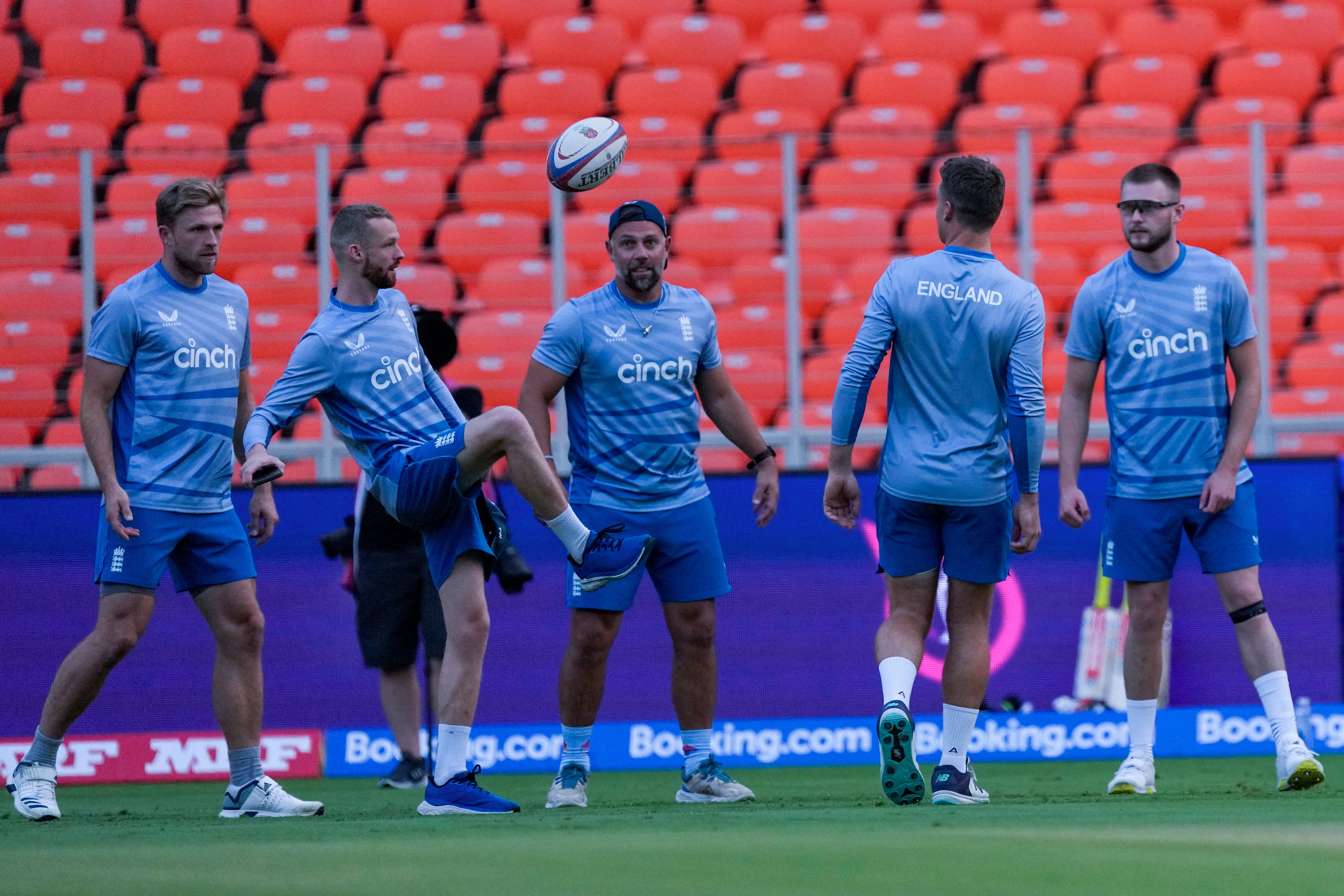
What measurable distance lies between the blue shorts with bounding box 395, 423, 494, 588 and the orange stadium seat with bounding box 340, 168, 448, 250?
479 centimetres

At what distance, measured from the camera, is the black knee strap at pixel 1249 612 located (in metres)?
5.39

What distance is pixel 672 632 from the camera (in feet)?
18.7

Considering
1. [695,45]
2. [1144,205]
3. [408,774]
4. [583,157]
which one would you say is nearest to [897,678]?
[1144,205]

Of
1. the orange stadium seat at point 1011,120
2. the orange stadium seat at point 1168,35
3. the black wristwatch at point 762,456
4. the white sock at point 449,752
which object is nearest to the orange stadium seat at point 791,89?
the orange stadium seat at point 1011,120

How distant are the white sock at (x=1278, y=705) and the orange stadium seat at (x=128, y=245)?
21.9 feet

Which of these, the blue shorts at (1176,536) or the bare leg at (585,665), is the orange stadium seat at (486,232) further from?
the blue shorts at (1176,536)

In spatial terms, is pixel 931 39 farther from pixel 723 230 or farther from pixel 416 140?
pixel 416 140

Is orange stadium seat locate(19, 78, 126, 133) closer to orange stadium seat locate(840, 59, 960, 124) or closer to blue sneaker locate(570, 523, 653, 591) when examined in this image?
orange stadium seat locate(840, 59, 960, 124)

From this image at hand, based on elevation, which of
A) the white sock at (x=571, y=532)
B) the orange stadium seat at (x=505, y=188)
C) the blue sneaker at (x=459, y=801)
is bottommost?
the blue sneaker at (x=459, y=801)

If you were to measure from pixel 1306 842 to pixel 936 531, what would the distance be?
1783 millimetres

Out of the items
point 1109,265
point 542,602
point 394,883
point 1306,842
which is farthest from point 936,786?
point 542,602

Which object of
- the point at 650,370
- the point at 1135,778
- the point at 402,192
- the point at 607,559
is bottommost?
the point at 1135,778

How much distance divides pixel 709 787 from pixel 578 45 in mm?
7824

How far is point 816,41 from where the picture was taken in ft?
40.1
